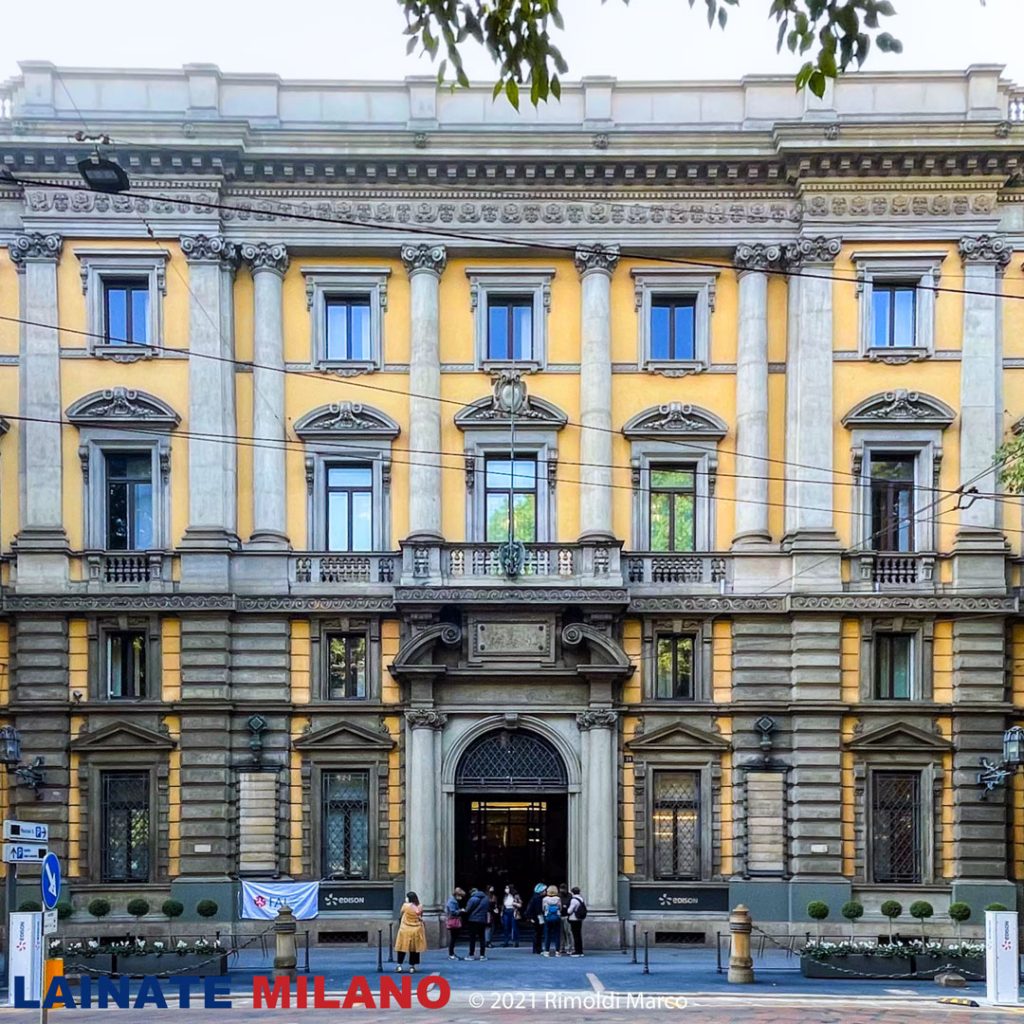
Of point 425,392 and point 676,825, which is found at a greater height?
point 425,392

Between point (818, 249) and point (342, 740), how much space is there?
1491cm

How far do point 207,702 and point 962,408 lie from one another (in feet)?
57.3

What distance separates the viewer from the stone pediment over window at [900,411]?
3584cm

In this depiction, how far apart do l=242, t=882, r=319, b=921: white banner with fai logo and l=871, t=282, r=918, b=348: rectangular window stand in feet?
→ 56.0

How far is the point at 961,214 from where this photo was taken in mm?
36094

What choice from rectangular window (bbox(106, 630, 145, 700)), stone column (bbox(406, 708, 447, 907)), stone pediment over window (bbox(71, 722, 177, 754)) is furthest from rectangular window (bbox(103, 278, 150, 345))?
stone column (bbox(406, 708, 447, 907))

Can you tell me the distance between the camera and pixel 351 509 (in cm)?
3647

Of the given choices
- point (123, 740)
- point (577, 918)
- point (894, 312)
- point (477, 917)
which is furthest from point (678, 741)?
point (123, 740)

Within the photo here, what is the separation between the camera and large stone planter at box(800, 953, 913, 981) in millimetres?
28562

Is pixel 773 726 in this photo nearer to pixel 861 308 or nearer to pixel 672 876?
pixel 672 876

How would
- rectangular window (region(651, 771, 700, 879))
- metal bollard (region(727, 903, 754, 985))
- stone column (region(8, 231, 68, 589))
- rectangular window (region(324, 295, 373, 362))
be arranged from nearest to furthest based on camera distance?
1. metal bollard (region(727, 903, 754, 985))
2. stone column (region(8, 231, 68, 589))
3. rectangular window (region(651, 771, 700, 879))
4. rectangular window (region(324, 295, 373, 362))

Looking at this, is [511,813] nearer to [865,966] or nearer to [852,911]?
[852,911]

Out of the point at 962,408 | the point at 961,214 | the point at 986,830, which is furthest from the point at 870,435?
the point at 986,830

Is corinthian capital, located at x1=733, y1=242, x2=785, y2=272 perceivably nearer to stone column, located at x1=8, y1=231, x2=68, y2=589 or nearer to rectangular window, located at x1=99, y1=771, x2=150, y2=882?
stone column, located at x1=8, y1=231, x2=68, y2=589
